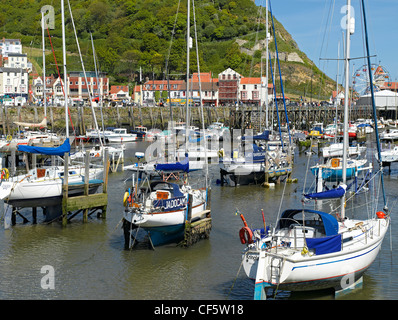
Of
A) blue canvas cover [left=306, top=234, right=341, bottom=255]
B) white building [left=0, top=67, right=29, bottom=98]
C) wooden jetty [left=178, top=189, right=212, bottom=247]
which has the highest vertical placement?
white building [left=0, top=67, right=29, bottom=98]

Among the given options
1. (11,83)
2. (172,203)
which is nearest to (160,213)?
(172,203)

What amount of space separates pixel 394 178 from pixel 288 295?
30.4 m

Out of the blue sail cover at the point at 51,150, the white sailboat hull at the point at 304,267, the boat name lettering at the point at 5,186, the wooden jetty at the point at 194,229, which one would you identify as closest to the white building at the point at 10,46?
the blue sail cover at the point at 51,150

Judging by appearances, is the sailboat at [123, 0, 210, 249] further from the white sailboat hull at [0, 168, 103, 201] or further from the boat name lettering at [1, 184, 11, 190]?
the boat name lettering at [1, 184, 11, 190]

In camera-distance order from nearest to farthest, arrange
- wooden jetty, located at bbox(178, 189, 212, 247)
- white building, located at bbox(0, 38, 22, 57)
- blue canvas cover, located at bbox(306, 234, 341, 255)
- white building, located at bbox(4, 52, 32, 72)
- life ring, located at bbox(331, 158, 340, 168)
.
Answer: blue canvas cover, located at bbox(306, 234, 341, 255) → wooden jetty, located at bbox(178, 189, 212, 247) → life ring, located at bbox(331, 158, 340, 168) → white building, located at bbox(4, 52, 32, 72) → white building, located at bbox(0, 38, 22, 57)

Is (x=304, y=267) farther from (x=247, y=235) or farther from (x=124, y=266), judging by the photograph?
(x=124, y=266)

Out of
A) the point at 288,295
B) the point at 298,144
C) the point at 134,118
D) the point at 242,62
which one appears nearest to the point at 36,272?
the point at 288,295

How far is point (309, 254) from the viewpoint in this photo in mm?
17984

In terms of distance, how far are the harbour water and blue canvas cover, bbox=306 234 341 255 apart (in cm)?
209

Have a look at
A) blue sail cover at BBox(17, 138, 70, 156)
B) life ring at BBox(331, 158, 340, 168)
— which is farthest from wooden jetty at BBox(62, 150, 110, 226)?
life ring at BBox(331, 158, 340, 168)

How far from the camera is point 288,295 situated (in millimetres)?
19297

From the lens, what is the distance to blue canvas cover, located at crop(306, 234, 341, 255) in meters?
18.1

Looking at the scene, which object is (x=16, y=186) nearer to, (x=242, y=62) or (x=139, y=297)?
(x=139, y=297)

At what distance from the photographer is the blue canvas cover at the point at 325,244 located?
59.4 feet
